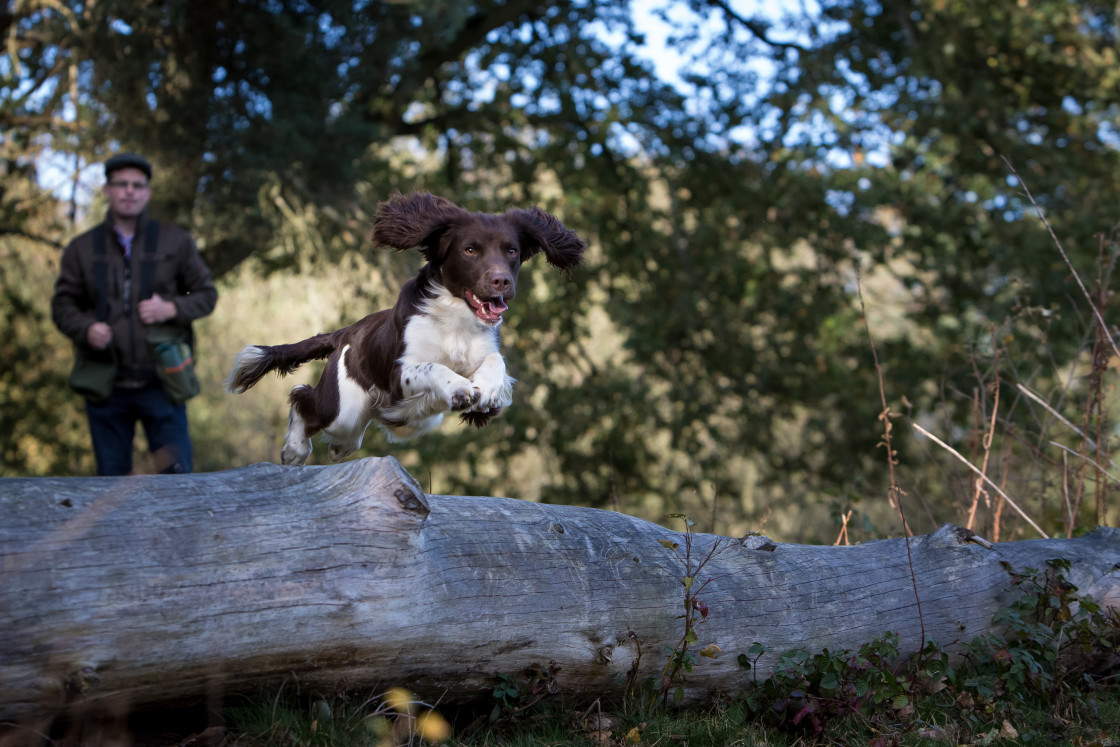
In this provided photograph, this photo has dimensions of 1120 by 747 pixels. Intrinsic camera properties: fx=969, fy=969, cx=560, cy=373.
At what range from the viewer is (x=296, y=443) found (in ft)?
13.5

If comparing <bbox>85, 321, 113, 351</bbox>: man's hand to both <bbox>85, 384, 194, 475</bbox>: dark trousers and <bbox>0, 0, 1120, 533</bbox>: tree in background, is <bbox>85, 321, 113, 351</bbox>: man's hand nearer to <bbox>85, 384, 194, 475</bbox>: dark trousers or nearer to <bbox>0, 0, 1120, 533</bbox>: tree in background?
<bbox>85, 384, 194, 475</bbox>: dark trousers

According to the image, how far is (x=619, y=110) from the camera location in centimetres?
945

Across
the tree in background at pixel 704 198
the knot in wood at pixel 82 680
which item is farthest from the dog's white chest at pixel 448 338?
the tree in background at pixel 704 198

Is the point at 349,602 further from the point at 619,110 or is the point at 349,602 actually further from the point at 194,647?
the point at 619,110

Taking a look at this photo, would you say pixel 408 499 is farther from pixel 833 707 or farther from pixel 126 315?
pixel 126 315

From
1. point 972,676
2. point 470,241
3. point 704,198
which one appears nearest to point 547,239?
point 470,241

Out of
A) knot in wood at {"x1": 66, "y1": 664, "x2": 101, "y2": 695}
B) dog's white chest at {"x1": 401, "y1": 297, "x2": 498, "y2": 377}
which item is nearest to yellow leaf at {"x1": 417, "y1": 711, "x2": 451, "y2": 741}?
knot in wood at {"x1": 66, "y1": 664, "x2": 101, "y2": 695}

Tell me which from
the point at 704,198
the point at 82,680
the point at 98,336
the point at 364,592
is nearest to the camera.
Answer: the point at 82,680

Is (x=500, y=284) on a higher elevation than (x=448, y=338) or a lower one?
higher

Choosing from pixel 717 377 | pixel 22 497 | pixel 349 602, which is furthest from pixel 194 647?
pixel 717 377

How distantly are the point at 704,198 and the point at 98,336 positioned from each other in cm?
652

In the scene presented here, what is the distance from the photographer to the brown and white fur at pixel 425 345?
3592 mm

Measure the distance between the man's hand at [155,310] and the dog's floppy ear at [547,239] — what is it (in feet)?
6.65

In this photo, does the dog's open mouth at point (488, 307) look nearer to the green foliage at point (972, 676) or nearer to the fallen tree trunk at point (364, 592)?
the fallen tree trunk at point (364, 592)
